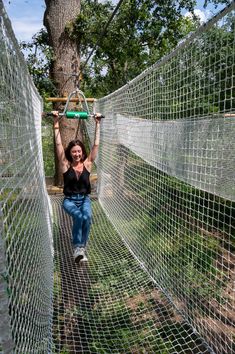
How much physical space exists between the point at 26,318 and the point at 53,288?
1.26 m

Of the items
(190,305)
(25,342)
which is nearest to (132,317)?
(190,305)

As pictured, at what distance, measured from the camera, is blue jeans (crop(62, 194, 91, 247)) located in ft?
10.7

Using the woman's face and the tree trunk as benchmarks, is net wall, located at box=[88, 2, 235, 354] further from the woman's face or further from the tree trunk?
the tree trunk

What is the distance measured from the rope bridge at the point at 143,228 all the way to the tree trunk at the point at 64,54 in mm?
1935

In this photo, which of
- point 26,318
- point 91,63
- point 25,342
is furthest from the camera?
point 91,63

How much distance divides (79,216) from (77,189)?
0.80 ft

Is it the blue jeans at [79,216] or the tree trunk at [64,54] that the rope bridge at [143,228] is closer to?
the blue jeans at [79,216]

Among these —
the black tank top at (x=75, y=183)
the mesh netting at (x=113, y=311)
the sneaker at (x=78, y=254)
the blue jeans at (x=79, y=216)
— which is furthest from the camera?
the black tank top at (x=75, y=183)

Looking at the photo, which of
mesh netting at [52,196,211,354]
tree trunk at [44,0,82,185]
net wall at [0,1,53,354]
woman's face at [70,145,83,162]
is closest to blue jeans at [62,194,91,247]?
mesh netting at [52,196,211,354]

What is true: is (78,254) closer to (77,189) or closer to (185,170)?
(77,189)

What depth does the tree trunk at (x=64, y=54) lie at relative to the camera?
5.57 meters

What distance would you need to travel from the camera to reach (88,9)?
614 centimetres

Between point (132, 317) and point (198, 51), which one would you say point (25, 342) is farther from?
point (198, 51)

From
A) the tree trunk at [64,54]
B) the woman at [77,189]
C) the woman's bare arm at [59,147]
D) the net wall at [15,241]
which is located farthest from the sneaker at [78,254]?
the tree trunk at [64,54]
